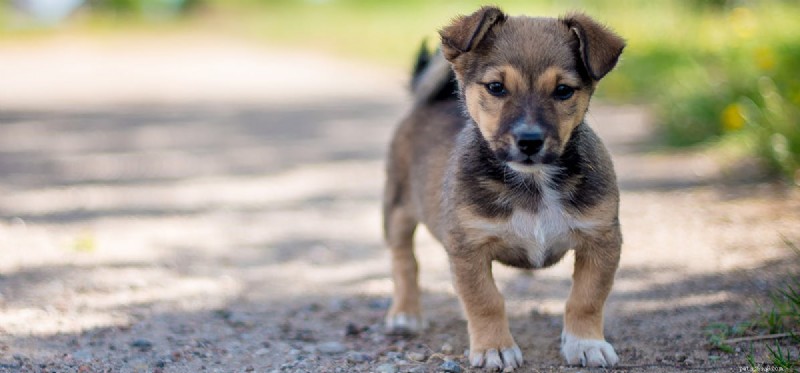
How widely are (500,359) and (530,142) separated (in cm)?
89

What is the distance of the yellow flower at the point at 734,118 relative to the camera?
21.2 ft

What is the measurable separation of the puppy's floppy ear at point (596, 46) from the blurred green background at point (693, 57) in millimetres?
395

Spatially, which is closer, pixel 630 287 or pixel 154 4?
pixel 630 287

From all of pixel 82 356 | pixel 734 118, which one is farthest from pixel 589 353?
pixel 734 118

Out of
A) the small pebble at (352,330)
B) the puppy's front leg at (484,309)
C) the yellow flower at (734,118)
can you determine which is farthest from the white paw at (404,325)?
the yellow flower at (734,118)

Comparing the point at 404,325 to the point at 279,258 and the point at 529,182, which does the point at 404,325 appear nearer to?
the point at 529,182

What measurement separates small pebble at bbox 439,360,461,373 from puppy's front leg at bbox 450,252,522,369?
0.07 metres

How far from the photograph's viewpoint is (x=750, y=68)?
25.4ft

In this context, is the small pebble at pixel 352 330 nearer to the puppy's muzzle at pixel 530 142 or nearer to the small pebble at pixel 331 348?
the small pebble at pixel 331 348

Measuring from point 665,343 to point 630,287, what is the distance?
992 mm

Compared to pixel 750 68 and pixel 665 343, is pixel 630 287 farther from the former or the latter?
pixel 750 68

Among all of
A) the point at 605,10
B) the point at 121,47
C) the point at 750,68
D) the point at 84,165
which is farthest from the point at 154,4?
the point at 750,68

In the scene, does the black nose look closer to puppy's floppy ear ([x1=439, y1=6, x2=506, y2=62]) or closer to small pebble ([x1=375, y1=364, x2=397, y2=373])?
puppy's floppy ear ([x1=439, y1=6, x2=506, y2=62])

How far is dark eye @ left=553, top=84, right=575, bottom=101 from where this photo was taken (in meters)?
3.54
